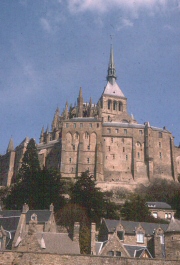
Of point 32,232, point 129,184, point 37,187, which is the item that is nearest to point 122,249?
point 32,232

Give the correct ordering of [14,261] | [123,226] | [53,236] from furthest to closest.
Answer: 1. [123,226]
2. [53,236]
3. [14,261]

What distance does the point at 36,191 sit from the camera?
6481 cm

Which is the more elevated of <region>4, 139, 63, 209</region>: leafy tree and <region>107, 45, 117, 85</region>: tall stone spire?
<region>107, 45, 117, 85</region>: tall stone spire

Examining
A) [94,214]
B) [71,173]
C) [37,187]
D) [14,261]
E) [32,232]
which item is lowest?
[14,261]

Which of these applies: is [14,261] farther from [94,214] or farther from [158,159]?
[158,159]

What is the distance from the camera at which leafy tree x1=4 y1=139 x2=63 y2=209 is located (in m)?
62.0

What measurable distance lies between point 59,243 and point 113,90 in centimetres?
9642

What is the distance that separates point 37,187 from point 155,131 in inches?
1574

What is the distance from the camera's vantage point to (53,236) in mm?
32500

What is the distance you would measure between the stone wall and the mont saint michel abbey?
59551 millimetres

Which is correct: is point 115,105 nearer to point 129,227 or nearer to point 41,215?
point 129,227

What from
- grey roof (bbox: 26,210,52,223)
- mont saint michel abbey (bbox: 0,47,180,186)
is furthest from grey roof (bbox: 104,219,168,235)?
mont saint michel abbey (bbox: 0,47,180,186)

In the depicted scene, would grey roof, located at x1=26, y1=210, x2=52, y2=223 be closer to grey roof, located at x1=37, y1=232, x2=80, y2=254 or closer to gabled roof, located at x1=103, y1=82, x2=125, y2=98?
grey roof, located at x1=37, y1=232, x2=80, y2=254

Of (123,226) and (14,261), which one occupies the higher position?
(123,226)
